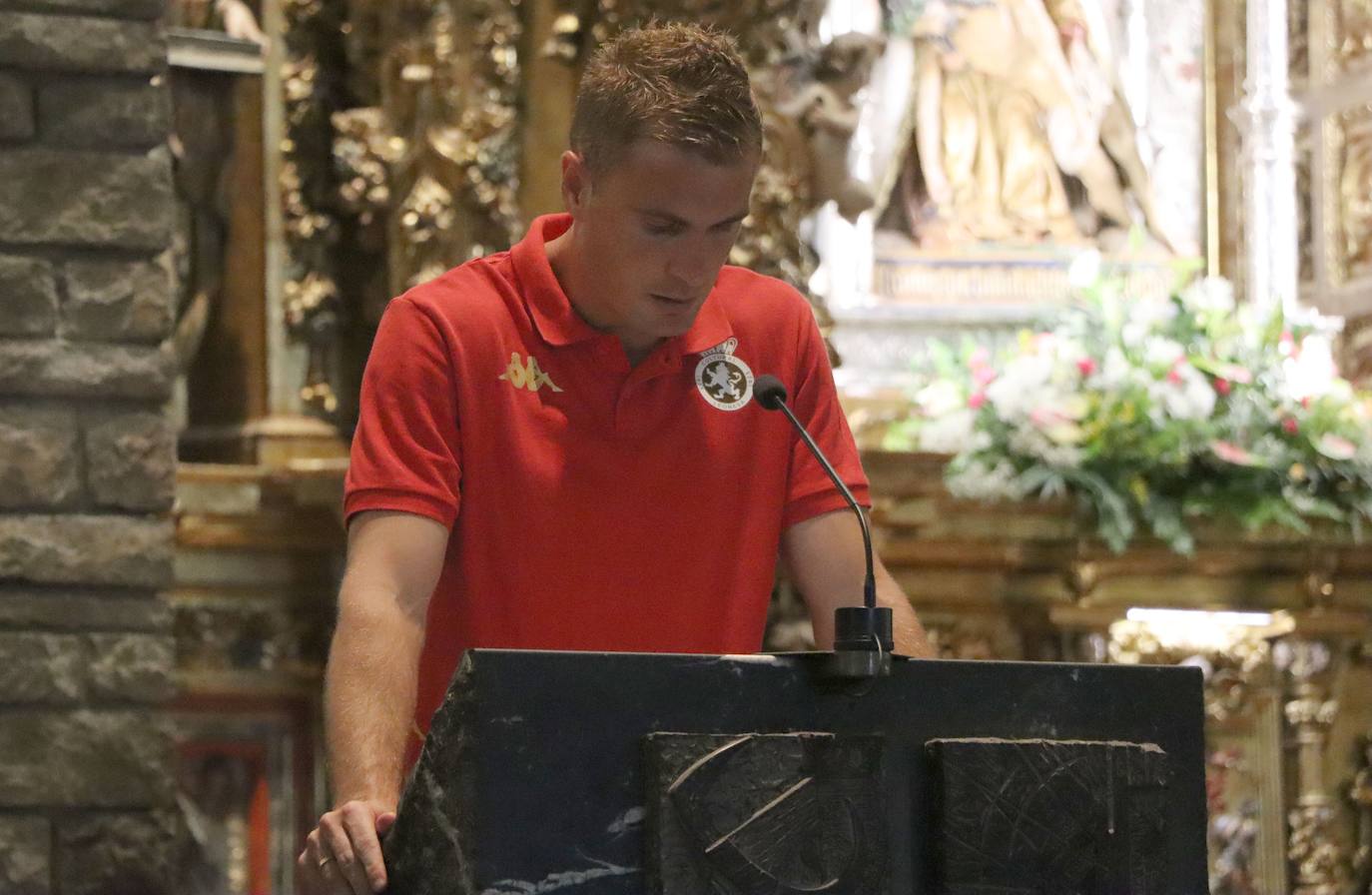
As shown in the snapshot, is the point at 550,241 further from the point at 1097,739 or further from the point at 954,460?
the point at 954,460

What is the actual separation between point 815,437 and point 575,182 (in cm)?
43

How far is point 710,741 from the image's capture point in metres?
1.97

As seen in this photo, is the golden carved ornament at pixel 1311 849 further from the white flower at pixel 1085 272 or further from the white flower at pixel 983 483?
the white flower at pixel 1085 272

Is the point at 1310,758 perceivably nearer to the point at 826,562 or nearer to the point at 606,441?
the point at 826,562

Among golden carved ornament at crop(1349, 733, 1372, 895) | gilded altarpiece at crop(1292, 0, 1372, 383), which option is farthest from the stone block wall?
gilded altarpiece at crop(1292, 0, 1372, 383)

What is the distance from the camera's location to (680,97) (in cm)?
245

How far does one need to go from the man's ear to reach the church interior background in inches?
59.4

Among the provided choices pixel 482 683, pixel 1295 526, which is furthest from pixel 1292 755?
pixel 482 683

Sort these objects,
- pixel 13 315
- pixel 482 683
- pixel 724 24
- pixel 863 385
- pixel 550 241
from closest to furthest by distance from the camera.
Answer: pixel 482 683
pixel 550 241
pixel 13 315
pixel 724 24
pixel 863 385

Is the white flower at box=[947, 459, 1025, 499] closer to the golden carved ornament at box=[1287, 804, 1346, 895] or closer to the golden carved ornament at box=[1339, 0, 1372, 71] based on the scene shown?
the golden carved ornament at box=[1287, 804, 1346, 895]

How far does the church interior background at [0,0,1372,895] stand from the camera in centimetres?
391

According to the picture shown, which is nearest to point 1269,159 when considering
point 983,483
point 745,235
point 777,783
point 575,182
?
point 983,483

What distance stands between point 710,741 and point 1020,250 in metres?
5.91

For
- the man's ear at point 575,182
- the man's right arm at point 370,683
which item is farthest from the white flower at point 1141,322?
the man's right arm at point 370,683
